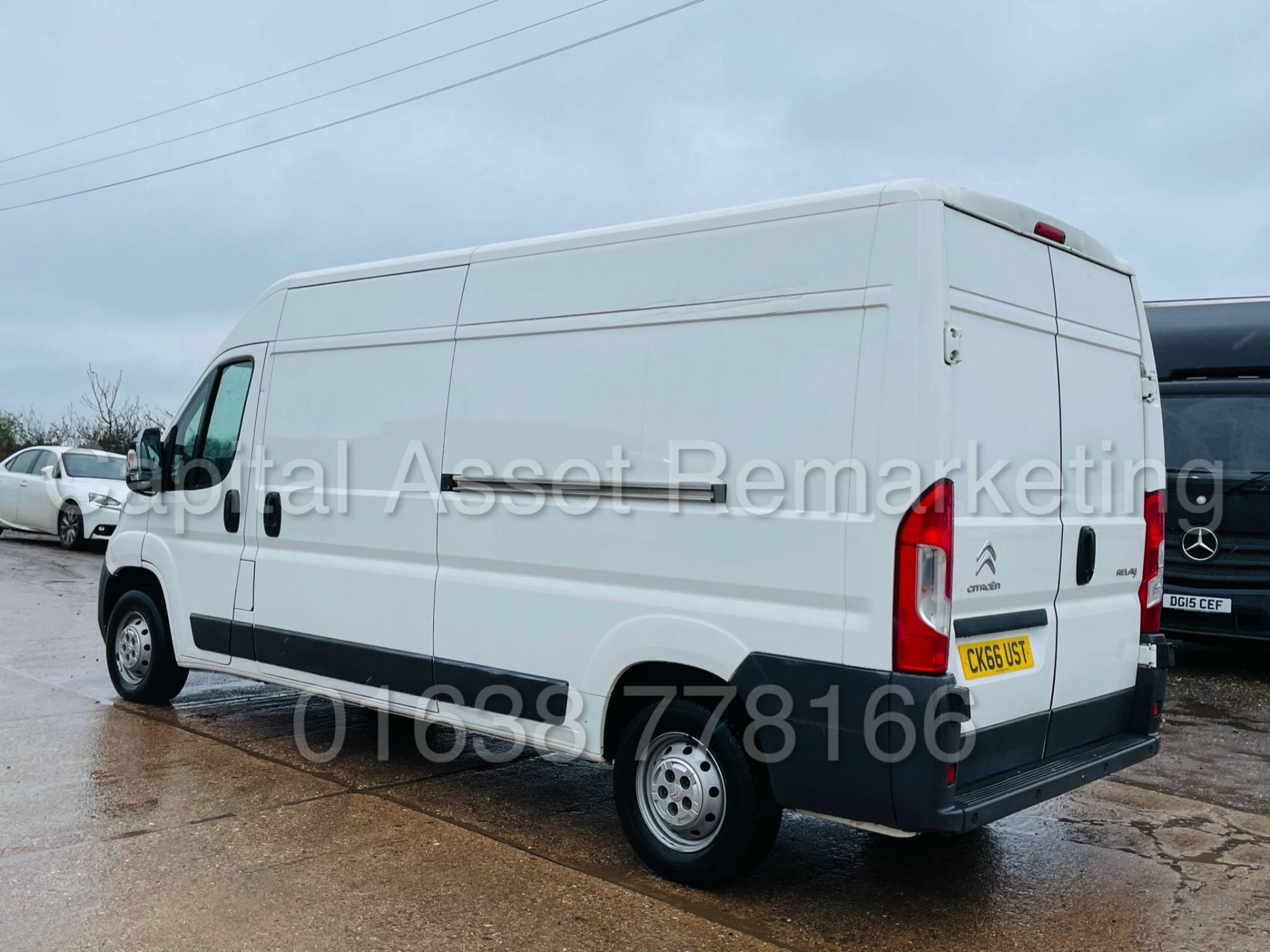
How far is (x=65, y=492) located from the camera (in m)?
18.6

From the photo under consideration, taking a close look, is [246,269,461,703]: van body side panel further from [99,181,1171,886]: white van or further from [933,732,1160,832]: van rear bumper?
[933,732,1160,832]: van rear bumper

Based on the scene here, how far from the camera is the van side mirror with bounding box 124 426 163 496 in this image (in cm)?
741

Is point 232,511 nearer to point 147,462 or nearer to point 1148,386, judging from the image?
point 147,462

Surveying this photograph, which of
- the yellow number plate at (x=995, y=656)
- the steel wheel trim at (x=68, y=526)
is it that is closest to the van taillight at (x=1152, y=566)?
the yellow number plate at (x=995, y=656)

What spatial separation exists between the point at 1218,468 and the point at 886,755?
7015mm

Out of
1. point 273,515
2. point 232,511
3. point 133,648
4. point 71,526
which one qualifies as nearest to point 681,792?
point 273,515

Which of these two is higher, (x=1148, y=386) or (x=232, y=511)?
(x=1148, y=386)

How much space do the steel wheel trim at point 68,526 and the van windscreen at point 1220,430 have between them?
50.3ft

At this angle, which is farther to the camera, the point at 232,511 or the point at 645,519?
the point at 232,511

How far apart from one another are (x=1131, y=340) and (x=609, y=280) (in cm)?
233

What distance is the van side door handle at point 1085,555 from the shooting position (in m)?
4.95

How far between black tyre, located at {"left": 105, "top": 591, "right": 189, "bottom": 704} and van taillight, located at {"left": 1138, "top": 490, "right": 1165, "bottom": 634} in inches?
214

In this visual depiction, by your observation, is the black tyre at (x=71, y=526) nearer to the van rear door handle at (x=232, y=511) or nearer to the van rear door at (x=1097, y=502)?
the van rear door handle at (x=232, y=511)

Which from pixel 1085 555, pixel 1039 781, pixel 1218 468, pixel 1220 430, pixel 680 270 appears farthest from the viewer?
pixel 1220 430
